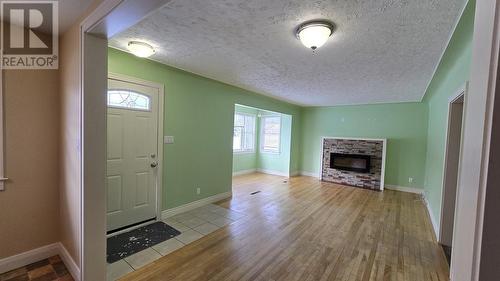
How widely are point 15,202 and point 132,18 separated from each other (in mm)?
2237

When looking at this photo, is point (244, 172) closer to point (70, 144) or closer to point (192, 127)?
point (192, 127)

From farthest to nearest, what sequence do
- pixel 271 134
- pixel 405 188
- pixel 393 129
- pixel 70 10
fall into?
pixel 271 134 → pixel 393 129 → pixel 405 188 → pixel 70 10

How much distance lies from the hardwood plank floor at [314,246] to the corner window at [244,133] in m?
2.86

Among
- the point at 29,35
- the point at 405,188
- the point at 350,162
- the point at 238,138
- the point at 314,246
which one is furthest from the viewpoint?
the point at 238,138

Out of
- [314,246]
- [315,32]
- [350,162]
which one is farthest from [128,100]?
[350,162]

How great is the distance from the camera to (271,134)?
24.8 ft

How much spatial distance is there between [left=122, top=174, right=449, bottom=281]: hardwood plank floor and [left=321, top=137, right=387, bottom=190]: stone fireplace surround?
118 centimetres

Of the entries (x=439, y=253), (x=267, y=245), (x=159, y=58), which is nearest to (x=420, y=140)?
(x=439, y=253)

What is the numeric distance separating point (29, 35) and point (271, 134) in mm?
6215

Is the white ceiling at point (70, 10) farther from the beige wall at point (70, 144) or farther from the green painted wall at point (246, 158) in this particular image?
the green painted wall at point (246, 158)

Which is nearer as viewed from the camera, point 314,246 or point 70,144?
point 70,144

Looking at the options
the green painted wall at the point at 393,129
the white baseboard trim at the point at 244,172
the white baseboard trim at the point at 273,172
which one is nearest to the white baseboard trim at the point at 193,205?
the white baseboard trim at the point at 244,172

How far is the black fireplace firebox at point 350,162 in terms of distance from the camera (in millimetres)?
5891

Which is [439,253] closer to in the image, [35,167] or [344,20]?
[344,20]
